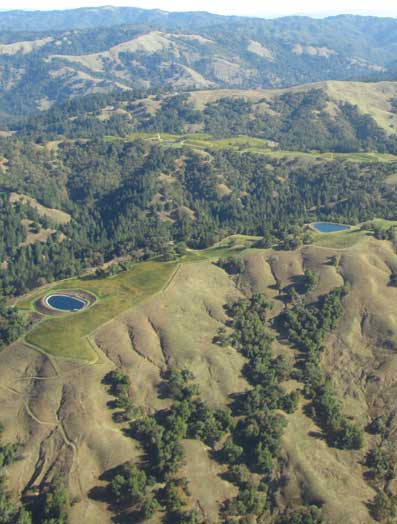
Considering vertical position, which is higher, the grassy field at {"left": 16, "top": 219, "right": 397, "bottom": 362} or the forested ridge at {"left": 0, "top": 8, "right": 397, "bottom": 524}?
the grassy field at {"left": 16, "top": 219, "right": 397, "bottom": 362}

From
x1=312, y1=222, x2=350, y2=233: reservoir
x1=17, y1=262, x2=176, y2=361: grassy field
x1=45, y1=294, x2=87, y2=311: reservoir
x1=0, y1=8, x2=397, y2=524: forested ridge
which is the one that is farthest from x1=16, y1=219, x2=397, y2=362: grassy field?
x1=312, y1=222, x2=350, y2=233: reservoir

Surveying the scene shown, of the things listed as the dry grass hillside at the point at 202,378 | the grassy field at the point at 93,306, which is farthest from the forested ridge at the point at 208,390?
the grassy field at the point at 93,306

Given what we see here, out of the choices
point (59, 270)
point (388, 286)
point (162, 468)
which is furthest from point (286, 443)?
point (59, 270)

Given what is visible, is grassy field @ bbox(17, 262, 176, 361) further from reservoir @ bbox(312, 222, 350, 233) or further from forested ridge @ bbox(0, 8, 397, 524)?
reservoir @ bbox(312, 222, 350, 233)

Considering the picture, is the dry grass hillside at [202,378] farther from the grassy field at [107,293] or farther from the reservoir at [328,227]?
the reservoir at [328,227]

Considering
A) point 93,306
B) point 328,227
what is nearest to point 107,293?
point 93,306

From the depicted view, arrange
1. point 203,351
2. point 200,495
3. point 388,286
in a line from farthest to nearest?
1. point 388,286
2. point 203,351
3. point 200,495

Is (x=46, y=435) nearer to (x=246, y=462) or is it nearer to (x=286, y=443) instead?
(x=246, y=462)
